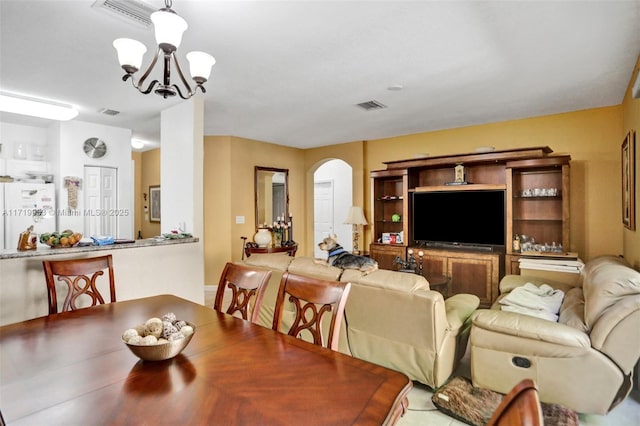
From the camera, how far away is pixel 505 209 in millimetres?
4520

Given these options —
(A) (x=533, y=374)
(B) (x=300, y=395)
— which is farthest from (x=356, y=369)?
(A) (x=533, y=374)

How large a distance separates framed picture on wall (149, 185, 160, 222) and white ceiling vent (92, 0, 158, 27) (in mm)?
5081

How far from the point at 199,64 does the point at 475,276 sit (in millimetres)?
4127

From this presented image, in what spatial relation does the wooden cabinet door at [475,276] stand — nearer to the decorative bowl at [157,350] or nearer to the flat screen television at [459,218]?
the flat screen television at [459,218]

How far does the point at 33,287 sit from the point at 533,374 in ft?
11.7

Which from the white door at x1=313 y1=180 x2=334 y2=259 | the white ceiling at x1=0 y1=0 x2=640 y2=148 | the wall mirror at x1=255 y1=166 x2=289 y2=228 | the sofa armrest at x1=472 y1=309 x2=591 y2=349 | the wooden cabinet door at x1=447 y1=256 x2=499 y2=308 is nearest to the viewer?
the sofa armrest at x1=472 y1=309 x2=591 y2=349

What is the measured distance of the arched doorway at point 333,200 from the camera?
7930mm

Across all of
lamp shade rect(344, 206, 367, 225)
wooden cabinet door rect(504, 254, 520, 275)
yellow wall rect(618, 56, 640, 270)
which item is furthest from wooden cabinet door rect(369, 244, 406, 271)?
yellow wall rect(618, 56, 640, 270)

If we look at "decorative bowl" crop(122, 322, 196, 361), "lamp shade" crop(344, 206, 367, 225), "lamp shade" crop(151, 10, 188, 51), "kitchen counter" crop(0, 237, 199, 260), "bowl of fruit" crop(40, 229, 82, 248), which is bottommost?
"decorative bowl" crop(122, 322, 196, 361)

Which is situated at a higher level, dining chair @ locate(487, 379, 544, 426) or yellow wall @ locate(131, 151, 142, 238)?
yellow wall @ locate(131, 151, 142, 238)

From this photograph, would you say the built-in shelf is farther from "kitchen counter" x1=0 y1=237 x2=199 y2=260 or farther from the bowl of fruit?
the bowl of fruit

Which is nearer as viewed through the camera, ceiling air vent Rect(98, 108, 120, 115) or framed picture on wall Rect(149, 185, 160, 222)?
ceiling air vent Rect(98, 108, 120, 115)

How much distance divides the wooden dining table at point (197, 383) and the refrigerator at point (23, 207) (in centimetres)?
380

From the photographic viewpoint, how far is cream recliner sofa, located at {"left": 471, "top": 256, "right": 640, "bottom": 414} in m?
1.93
